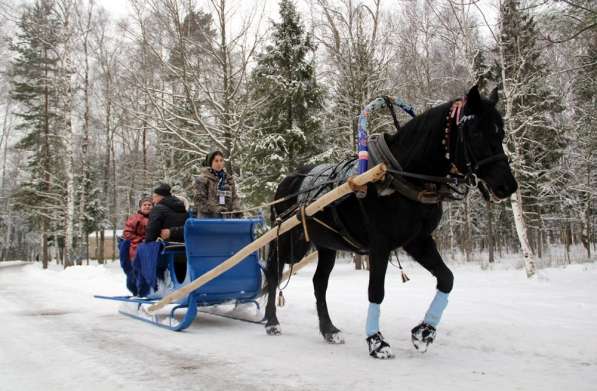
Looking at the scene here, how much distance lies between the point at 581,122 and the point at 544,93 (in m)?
2.53

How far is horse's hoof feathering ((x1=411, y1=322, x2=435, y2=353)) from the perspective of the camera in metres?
4.22

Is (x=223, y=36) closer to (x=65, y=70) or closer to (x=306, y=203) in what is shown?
(x=306, y=203)

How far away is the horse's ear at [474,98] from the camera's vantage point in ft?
11.9

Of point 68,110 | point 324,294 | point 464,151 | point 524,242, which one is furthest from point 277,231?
point 68,110

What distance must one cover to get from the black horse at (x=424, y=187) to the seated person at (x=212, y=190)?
7.88 feet

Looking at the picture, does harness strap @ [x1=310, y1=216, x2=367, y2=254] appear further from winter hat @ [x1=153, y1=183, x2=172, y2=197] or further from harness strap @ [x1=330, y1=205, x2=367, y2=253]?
winter hat @ [x1=153, y1=183, x2=172, y2=197]

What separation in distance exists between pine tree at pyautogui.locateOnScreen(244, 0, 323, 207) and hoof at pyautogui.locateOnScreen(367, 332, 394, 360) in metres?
12.6

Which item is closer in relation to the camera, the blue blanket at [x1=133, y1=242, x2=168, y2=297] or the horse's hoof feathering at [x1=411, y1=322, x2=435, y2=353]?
the horse's hoof feathering at [x1=411, y1=322, x2=435, y2=353]

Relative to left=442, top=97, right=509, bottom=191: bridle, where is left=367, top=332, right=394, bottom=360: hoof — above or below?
below

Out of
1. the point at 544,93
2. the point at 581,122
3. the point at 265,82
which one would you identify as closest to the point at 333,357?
the point at 265,82

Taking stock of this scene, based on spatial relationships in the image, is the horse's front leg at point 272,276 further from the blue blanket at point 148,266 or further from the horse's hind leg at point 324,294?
the blue blanket at point 148,266

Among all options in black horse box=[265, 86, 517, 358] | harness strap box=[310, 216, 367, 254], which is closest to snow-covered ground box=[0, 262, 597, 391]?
black horse box=[265, 86, 517, 358]

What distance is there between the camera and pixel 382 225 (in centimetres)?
423

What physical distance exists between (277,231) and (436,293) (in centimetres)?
180
